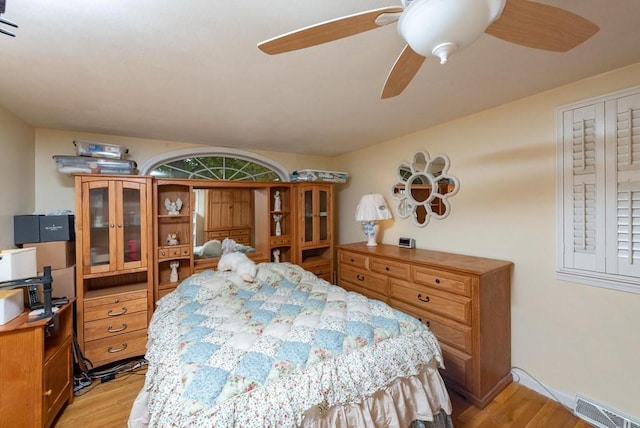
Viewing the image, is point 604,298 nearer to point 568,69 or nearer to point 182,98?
point 568,69

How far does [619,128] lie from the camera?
1670 millimetres

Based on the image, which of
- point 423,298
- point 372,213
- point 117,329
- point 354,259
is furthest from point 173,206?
point 423,298

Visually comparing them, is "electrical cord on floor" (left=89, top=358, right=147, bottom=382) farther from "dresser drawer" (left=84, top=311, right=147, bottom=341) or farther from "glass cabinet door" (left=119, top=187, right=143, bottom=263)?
"glass cabinet door" (left=119, top=187, right=143, bottom=263)

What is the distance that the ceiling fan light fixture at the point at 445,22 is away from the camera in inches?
27.0

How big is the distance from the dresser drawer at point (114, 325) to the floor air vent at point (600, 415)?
3.57m

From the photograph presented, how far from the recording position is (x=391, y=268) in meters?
2.53

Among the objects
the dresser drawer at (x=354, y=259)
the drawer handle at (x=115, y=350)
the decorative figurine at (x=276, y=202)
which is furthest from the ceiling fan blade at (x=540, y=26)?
the drawer handle at (x=115, y=350)

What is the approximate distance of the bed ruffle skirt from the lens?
123 centimetres

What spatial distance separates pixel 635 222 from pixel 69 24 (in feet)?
→ 10.4

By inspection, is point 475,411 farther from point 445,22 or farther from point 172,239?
point 172,239

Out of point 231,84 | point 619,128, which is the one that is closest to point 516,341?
point 619,128

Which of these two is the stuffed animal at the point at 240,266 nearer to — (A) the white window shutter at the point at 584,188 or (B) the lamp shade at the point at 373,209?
(B) the lamp shade at the point at 373,209

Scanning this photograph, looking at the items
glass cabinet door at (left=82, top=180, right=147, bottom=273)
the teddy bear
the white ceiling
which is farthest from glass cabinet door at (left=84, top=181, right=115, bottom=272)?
the teddy bear

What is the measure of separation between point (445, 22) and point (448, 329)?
207cm
